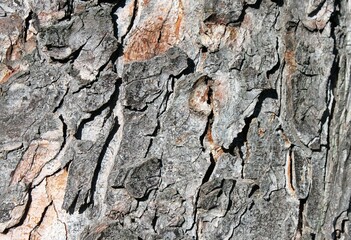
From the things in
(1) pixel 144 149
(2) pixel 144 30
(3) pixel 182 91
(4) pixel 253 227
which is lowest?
(4) pixel 253 227

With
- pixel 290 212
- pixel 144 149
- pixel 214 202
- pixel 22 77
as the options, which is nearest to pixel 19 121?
pixel 22 77

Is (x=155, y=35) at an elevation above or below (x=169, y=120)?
above

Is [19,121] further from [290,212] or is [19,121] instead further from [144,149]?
[290,212]

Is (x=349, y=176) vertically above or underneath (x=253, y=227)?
above

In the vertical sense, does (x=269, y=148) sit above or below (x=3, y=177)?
above

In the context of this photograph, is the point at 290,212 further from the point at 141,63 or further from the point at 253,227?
the point at 141,63

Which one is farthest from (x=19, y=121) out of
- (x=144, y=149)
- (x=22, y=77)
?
(x=144, y=149)
